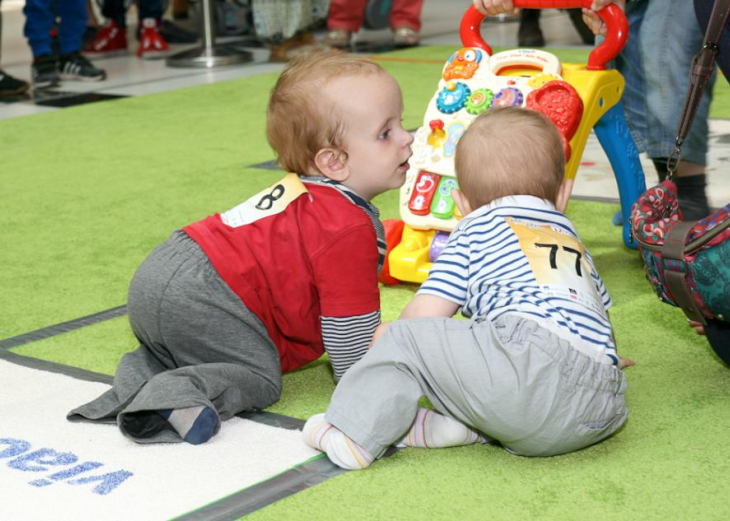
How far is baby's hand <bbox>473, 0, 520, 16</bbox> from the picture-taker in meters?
2.12

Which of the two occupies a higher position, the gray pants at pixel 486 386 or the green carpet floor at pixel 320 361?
the gray pants at pixel 486 386

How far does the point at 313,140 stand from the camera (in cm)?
160

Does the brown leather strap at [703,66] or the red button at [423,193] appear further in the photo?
the red button at [423,193]

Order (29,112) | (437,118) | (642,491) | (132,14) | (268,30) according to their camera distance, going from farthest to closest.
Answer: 1. (132,14)
2. (268,30)
3. (29,112)
4. (437,118)
5. (642,491)

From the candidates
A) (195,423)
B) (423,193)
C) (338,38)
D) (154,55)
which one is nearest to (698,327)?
(423,193)

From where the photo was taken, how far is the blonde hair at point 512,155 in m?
1.46

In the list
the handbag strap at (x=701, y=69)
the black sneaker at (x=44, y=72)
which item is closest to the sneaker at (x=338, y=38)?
the black sneaker at (x=44, y=72)

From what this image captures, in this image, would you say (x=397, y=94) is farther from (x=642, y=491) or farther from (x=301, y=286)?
(x=642, y=491)

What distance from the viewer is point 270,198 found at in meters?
1.60

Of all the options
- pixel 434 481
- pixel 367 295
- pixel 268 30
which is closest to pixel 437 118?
pixel 367 295

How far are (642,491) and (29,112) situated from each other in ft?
11.6

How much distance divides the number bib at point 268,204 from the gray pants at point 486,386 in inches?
11.9

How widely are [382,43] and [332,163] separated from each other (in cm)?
457

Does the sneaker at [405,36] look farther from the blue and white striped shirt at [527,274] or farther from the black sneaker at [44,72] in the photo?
the blue and white striped shirt at [527,274]
